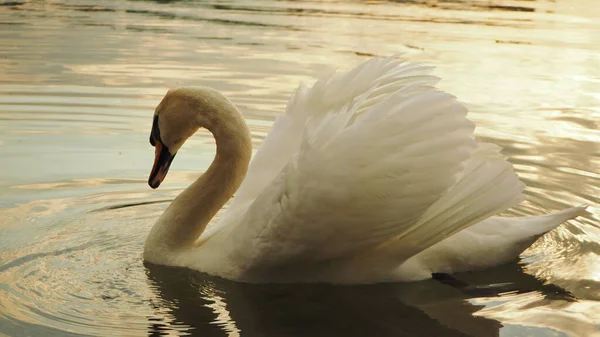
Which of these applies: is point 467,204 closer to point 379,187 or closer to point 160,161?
point 379,187

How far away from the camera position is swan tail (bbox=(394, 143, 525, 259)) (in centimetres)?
532

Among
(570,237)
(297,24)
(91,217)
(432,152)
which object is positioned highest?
(297,24)

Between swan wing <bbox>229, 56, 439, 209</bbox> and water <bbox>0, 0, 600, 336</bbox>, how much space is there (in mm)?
868

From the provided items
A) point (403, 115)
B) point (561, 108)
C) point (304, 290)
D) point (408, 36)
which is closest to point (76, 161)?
point (304, 290)

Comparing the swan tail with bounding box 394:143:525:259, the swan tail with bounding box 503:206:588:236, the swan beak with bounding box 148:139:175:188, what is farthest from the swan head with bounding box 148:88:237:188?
the swan tail with bounding box 503:206:588:236

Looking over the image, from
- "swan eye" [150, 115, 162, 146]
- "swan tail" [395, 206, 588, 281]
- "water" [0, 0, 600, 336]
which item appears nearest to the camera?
"water" [0, 0, 600, 336]

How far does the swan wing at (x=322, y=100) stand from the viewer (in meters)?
5.55

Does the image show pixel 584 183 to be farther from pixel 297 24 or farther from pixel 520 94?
pixel 297 24

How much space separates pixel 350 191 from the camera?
503 centimetres

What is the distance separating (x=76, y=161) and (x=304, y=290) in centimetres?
333

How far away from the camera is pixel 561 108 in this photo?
36.8 feet

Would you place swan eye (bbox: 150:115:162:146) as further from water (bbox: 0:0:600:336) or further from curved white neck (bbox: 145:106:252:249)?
water (bbox: 0:0:600:336)

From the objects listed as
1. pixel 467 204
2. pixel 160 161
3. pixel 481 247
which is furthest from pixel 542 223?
pixel 160 161

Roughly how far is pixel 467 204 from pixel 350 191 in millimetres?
704
